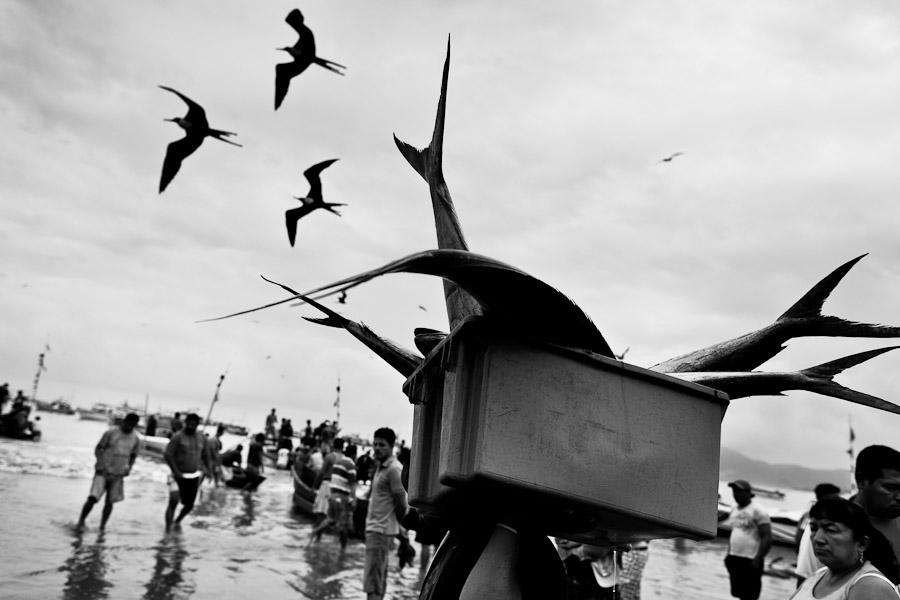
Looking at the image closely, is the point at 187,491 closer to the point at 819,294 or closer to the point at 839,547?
the point at 839,547

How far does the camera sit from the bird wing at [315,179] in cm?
1061

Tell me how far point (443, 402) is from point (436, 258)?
2.79ft

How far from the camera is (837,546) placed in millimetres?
3836

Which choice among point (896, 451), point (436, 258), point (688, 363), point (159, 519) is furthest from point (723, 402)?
point (159, 519)

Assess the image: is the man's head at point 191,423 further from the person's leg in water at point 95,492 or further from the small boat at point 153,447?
the small boat at point 153,447

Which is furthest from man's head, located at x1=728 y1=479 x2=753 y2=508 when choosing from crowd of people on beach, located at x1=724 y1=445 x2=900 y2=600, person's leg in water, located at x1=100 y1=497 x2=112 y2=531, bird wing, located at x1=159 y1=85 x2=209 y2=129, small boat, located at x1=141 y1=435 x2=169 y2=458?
small boat, located at x1=141 y1=435 x2=169 y2=458

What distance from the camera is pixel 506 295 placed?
2154 millimetres

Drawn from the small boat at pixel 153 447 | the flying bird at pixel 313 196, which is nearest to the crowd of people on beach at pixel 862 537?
the flying bird at pixel 313 196

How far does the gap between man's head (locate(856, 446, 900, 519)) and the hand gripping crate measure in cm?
249

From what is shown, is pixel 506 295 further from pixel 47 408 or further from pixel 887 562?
pixel 47 408

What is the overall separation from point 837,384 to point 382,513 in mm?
6803

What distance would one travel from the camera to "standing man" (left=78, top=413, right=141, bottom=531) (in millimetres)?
12727

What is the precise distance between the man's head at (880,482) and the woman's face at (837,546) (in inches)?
29.5

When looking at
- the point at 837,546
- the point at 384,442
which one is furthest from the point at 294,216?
the point at 837,546
